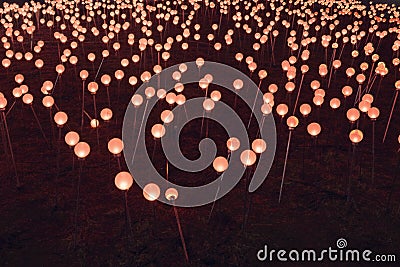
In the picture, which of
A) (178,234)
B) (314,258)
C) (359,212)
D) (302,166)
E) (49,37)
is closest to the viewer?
(314,258)

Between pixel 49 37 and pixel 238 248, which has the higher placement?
pixel 49 37

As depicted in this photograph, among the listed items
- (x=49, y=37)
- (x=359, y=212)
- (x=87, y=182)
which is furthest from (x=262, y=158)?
(x=49, y=37)

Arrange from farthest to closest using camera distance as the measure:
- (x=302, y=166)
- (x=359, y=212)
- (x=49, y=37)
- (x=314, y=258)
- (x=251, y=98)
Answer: (x=49, y=37)
(x=251, y=98)
(x=302, y=166)
(x=359, y=212)
(x=314, y=258)

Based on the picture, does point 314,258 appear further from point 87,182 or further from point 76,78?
point 76,78

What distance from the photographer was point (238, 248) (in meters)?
4.86

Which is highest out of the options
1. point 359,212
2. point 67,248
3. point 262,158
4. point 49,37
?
point 49,37

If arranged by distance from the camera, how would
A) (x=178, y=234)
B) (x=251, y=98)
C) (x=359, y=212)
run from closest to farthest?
(x=178, y=234) < (x=359, y=212) < (x=251, y=98)

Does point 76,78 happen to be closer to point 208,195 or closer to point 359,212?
point 208,195

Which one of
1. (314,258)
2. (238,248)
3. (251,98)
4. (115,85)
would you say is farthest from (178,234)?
(115,85)

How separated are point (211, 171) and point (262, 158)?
3.04ft

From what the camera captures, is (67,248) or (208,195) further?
(208,195)

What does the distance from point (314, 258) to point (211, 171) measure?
233cm

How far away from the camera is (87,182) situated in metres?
6.21

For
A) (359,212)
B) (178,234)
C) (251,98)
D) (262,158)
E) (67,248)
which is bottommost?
(67,248)
